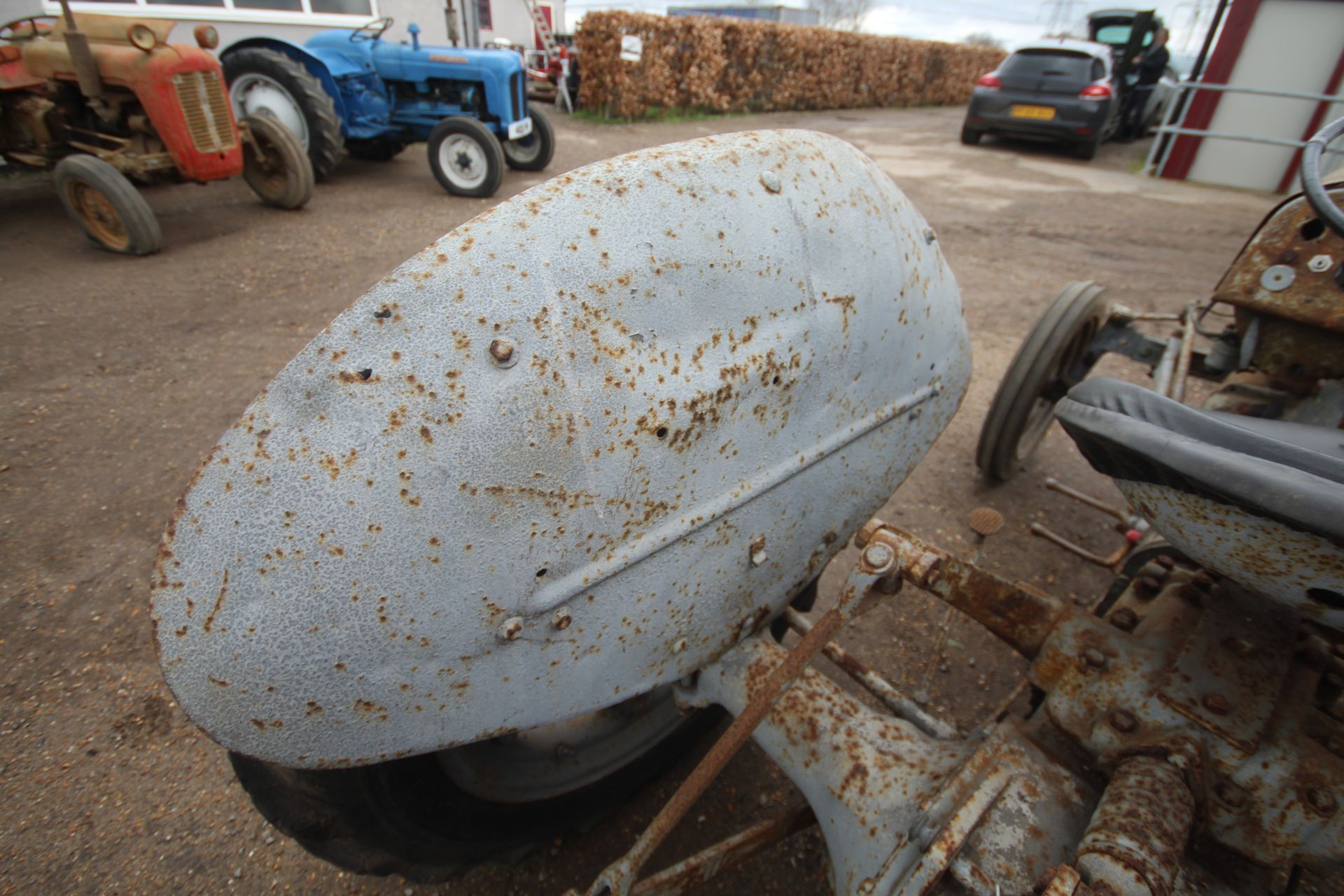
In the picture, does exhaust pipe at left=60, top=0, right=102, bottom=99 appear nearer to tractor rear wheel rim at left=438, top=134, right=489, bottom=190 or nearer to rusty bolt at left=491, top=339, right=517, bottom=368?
tractor rear wheel rim at left=438, top=134, right=489, bottom=190

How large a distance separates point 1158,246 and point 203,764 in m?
7.61

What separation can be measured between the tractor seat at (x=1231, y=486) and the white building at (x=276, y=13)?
6.96 m

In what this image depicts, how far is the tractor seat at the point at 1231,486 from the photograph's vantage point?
2.89ft

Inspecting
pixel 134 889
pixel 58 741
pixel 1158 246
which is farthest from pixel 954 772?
pixel 1158 246

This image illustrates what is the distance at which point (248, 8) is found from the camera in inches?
308

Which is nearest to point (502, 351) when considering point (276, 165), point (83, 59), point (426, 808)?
point (426, 808)

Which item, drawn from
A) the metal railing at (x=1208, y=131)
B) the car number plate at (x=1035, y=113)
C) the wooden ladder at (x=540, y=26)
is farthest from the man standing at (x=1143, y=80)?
the wooden ladder at (x=540, y=26)

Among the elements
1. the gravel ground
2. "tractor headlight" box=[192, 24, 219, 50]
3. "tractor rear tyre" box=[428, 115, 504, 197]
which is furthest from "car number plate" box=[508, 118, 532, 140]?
"tractor headlight" box=[192, 24, 219, 50]

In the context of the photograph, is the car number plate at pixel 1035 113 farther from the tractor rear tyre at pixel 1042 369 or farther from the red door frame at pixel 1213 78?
the tractor rear tyre at pixel 1042 369

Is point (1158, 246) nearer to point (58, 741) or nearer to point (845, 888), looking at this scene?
point (845, 888)

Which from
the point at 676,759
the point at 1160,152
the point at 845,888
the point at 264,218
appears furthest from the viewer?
the point at 1160,152

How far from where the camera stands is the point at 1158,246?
6.10 m

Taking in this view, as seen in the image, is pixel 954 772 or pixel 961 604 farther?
pixel 961 604

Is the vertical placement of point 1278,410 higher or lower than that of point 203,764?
higher
